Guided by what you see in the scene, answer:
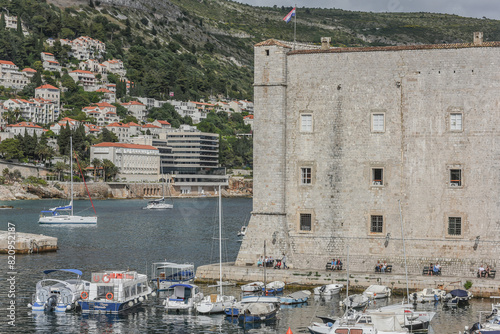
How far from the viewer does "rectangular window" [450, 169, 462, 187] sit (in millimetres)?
Result: 36281

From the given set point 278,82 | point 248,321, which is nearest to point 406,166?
point 278,82

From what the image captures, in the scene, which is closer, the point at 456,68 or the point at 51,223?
the point at 456,68

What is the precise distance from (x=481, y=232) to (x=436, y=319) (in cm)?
616

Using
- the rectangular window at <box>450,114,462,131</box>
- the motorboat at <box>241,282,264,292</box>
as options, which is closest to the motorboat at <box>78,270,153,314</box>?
the motorboat at <box>241,282,264,292</box>

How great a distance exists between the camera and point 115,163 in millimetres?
192500

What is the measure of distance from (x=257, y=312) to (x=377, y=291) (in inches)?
229

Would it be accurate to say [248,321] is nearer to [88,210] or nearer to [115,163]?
[88,210]

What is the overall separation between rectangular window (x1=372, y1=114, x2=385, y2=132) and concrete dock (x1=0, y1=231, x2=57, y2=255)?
31.3 meters

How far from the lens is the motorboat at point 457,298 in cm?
3306

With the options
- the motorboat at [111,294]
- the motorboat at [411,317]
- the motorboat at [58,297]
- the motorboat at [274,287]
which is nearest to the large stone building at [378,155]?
the motorboat at [274,287]

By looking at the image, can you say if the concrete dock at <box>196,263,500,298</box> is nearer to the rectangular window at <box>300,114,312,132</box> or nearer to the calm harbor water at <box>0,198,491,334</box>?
the calm harbor water at <box>0,198,491,334</box>

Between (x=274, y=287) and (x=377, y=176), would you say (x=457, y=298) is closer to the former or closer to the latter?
(x=377, y=176)

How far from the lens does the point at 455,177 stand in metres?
36.4

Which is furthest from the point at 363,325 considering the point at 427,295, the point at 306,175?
the point at 306,175
